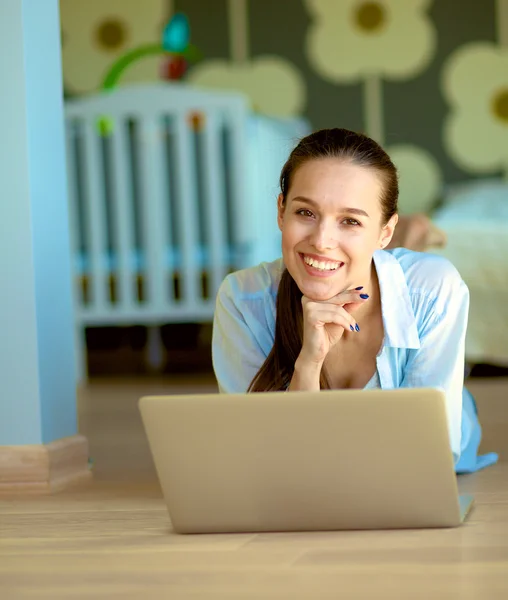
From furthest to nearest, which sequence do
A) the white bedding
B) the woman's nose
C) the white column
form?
1. the white bedding
2. the white column
3. the woman's nose

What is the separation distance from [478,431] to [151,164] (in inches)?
73.8

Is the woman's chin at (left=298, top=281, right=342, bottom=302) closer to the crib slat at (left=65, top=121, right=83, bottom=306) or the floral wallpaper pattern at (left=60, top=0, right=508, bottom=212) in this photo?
the crib slat at (left=65, top=121, right=83, bottom=306)

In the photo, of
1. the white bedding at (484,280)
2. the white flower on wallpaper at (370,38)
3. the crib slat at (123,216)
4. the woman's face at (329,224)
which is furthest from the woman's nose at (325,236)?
the white flower on wallpaper at (370,38)

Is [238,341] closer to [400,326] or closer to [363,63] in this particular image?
[400,326]

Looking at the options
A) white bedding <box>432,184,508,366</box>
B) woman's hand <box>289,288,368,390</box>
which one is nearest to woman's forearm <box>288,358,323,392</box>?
woman's hand <box>289,288,368,390</box>

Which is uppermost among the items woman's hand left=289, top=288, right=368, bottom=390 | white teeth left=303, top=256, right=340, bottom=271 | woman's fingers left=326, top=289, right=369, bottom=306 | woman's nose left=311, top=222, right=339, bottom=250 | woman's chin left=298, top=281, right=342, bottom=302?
woman's nose left=311, top=222, right=339, bottom=250

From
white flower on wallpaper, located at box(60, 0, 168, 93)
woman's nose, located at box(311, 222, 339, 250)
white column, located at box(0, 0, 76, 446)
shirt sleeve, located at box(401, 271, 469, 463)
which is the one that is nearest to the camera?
woman's nose, located at box(311, 222, 339, 250)

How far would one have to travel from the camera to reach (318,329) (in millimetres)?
1388

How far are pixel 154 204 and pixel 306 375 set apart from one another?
209cm

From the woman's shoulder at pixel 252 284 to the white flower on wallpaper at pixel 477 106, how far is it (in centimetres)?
308

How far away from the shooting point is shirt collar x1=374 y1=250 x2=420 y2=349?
148 centimetres

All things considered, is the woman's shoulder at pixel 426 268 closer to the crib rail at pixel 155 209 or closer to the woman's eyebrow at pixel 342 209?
the woman's eyebrow at pixel 342 209

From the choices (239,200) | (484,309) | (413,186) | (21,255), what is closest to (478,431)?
Result: (21,255)

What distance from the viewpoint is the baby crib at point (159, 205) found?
337 cm
